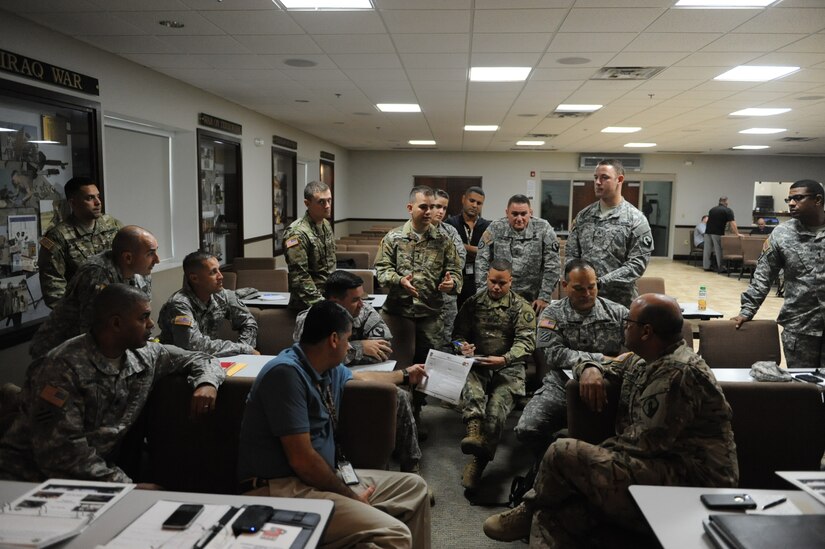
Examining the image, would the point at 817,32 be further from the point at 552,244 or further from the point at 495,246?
the point at 495,246

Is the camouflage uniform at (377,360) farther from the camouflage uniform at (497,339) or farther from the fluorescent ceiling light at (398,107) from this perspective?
the fluorescent ceiling light at (398,107)

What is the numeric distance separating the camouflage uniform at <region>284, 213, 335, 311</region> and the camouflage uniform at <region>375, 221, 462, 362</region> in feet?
1.41

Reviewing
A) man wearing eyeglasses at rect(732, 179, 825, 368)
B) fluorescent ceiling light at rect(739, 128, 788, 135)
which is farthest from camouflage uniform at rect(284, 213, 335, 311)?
fluorescent ceiling light at rect(739, 128, 788, 135)

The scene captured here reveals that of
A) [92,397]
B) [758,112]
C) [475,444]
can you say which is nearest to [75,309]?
[92,397]

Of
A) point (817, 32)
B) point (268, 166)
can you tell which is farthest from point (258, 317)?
point (268, 166)

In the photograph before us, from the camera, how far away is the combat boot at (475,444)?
10.8 feet

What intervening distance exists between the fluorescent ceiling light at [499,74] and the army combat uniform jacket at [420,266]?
2.26 m

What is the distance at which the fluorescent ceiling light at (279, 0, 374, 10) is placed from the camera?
375cm

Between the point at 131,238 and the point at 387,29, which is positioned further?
the point at 387,29

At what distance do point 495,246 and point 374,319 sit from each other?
1500mm

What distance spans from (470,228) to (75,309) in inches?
132

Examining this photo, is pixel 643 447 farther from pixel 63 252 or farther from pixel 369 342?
pixel 63 252

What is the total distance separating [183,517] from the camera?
4.94ft

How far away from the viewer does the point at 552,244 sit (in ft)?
15.0
